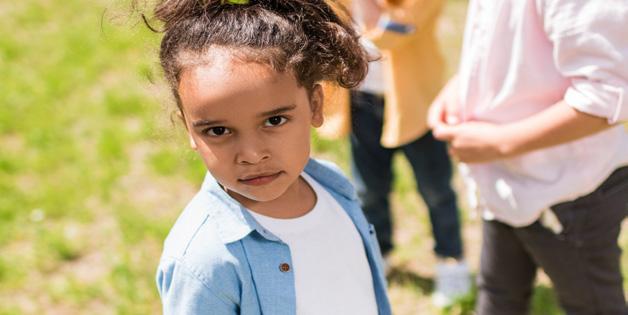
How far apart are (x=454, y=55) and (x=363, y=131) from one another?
79.2 inches

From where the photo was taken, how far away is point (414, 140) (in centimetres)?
301

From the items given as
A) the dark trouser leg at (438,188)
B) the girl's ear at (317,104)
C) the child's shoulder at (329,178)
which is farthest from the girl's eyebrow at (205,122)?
the dark trouser leg at (438,188)

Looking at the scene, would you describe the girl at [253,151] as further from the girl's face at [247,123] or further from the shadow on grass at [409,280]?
the shadow on grass at [409,280]

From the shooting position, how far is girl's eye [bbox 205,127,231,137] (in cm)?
164

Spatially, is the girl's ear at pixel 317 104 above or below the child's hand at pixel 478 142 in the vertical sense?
above

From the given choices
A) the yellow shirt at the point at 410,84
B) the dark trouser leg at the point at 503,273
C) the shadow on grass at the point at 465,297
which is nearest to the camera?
the dark trouser leg at the point at 503,273

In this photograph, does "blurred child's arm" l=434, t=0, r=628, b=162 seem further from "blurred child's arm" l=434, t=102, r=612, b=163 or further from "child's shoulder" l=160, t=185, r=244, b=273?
"child's shoulder" l=160, t=185, r=244, b=273

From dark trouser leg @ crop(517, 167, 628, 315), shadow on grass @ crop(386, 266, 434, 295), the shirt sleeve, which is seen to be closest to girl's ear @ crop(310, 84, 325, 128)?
the shirt sleeve

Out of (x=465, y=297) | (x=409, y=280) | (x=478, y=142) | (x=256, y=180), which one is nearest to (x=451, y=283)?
(x=465, y=297)

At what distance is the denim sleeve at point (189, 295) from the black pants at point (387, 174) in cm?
142

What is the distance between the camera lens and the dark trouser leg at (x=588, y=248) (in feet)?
6.96

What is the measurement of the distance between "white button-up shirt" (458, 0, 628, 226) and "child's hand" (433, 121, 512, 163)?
4 cm

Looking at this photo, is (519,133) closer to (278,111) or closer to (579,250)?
(579,250)

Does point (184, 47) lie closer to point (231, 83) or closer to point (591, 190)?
point (231, 83)
